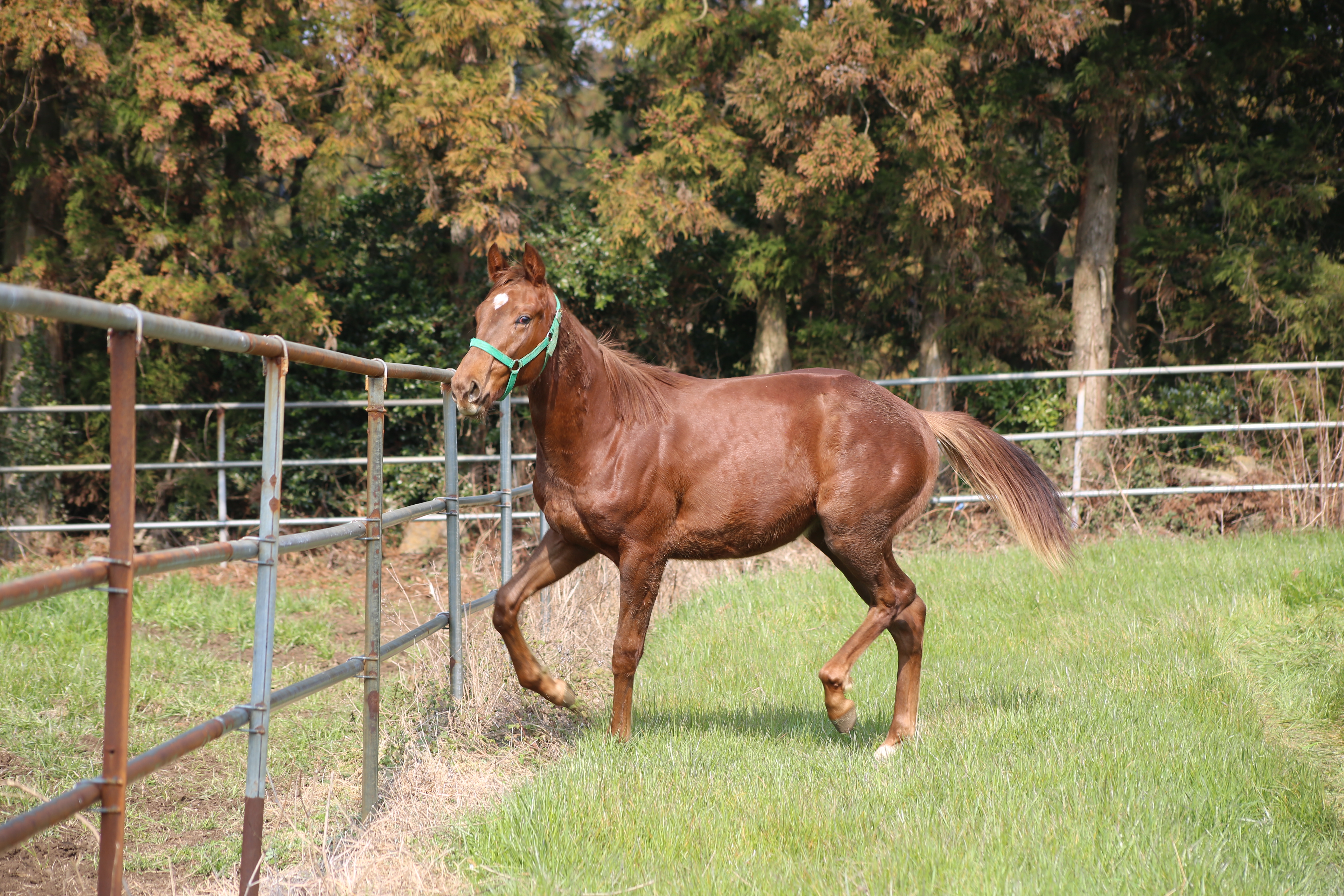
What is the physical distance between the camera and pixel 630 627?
456 cm

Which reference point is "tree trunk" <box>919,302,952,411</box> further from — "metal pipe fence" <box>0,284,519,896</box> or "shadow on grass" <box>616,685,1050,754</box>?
"metal pipe fence" <box>0,284,519,896</box>

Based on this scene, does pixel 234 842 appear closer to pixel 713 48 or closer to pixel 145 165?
pixel 145 165

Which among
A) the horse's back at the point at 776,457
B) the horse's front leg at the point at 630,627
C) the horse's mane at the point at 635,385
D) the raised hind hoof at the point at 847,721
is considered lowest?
the raised hind hoof at the point at 847,721

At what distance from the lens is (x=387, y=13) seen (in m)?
12.4

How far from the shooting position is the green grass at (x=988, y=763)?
124 inches

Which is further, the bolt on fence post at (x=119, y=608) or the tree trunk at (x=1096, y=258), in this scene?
the tree trunk at (x=1096, y=258)

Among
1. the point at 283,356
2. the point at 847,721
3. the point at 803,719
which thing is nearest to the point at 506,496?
the point at 803,719

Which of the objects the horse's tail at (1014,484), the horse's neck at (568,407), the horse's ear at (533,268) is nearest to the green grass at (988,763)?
the horse's tail at (1014,484)

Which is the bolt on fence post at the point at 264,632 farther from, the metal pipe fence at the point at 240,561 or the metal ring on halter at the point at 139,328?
the metal ring on halter at the point at 139,328

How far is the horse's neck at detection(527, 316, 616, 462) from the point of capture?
4520 millimetres

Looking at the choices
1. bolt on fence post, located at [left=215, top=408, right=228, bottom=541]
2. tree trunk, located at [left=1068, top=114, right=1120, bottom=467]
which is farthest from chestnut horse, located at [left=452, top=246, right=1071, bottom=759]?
tree trunk, located at [left=1068, top=114, right=1120, bottom=467]

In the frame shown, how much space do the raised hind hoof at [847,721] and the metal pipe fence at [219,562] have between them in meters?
1.87

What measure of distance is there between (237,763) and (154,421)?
8.27m

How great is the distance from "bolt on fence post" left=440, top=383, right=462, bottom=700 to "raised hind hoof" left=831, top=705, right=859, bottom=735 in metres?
1.81
